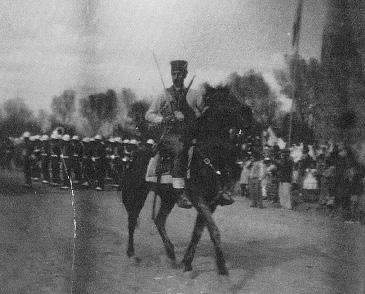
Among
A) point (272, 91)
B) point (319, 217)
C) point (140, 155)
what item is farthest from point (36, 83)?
point (319, 217)

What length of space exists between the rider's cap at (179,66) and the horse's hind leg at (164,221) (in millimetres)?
1053

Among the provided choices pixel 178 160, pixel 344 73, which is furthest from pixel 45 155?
pixel 344 73

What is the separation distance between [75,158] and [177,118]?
0.88 meters

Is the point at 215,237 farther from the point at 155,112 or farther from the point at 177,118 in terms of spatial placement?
the point at 155,112

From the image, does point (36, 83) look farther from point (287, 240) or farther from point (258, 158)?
point (287, 240)

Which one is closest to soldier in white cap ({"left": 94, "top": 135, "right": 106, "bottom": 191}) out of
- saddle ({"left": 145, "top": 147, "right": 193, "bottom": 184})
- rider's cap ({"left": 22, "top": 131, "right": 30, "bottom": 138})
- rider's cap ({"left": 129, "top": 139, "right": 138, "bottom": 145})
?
rider's cap ({"left": 129, "top": 139, "right": 138, "bottom": 145})

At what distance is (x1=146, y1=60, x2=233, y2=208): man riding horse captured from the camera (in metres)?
4.80

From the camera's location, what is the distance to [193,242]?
4.96 m

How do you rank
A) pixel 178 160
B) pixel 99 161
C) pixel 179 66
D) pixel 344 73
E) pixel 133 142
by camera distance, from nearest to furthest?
1. pixel 179 66
2. pixel 178 160
3. pixel 133 142
4. pixel 99 161
5. pixel 344 73

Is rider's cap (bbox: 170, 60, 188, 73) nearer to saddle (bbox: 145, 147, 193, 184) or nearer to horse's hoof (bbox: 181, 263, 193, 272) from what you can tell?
saddle (bbox: 145, 147, 193, 184)

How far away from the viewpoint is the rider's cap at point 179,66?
479 centimetres

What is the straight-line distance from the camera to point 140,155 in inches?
202

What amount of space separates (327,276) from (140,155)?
1802 mm

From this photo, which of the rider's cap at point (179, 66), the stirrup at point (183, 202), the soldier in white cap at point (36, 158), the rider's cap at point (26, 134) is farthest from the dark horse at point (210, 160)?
the rider's cap at point (26, 134)
